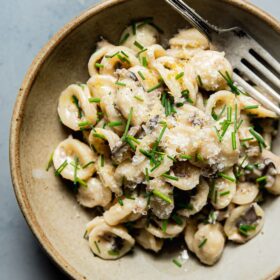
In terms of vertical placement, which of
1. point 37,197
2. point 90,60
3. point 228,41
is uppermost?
point 228,41

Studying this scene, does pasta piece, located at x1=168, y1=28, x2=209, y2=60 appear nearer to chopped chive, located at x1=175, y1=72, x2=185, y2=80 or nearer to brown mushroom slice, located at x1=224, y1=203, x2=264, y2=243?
chopped chive, located at x1=175, y1=72, x2=185, y2=80

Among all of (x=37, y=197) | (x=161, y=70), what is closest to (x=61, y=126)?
(x=37, y=197)

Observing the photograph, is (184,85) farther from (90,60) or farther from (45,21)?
(45,21)

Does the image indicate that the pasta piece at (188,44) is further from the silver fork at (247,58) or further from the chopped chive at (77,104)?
the chopped chive at (77,104)

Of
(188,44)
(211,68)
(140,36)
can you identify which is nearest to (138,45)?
(140,36)

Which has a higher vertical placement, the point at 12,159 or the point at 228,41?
the point at 228,41

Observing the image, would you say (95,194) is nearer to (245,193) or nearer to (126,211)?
(126,211)

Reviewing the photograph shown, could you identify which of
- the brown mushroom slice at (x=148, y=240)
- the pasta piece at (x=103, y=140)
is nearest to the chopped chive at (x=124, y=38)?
the pasta piece at (x=103, y=140)

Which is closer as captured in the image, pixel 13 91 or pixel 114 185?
pixel 114 185
